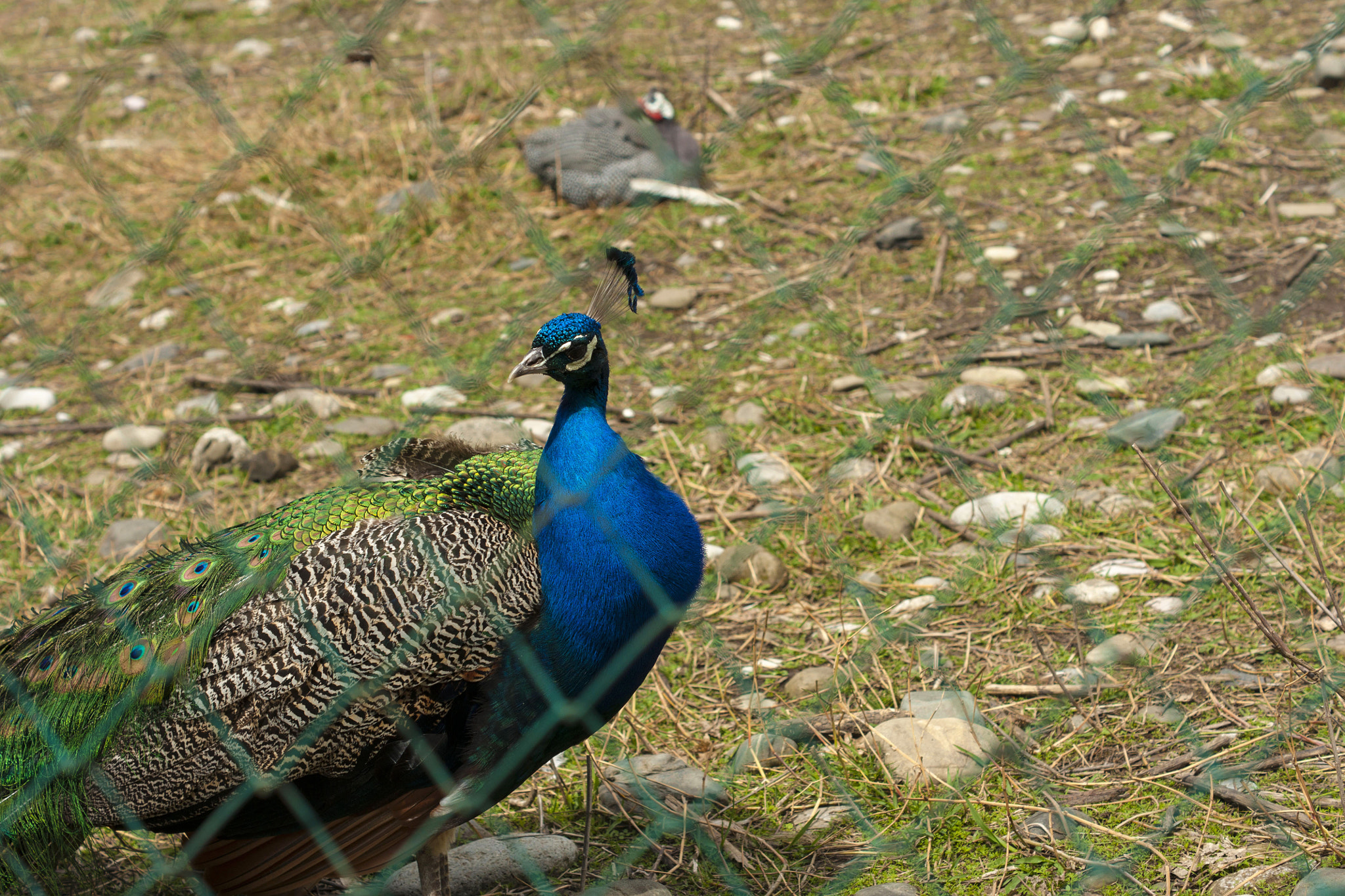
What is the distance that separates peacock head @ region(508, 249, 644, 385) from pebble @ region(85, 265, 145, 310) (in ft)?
12.5

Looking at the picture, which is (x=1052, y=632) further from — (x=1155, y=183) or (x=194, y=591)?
(x=1155, y=183)

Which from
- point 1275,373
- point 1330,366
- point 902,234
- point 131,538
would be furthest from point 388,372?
point 1330,366

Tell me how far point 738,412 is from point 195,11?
601 centimetres

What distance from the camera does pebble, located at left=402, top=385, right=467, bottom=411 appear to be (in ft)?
13.9

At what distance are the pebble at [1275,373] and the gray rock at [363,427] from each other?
2896 millimetres

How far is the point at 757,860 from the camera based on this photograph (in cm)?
254

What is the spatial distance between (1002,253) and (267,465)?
2857 mm

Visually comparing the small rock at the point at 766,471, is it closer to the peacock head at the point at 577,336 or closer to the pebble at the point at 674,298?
the pebble at the point at 674,298

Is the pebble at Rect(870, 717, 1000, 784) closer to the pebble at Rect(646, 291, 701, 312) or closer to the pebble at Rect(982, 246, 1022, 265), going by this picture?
the pebble at Rect(982, 246, 1022, 265)

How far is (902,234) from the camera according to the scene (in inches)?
191

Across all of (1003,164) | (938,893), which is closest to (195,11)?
(1003,164)

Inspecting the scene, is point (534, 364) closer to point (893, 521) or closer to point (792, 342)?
point (893, 521)

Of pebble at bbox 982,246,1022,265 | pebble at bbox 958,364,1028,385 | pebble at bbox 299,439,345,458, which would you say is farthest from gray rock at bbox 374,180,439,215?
pebble at bbox 958,364,1028,385

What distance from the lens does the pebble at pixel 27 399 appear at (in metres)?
4.76
